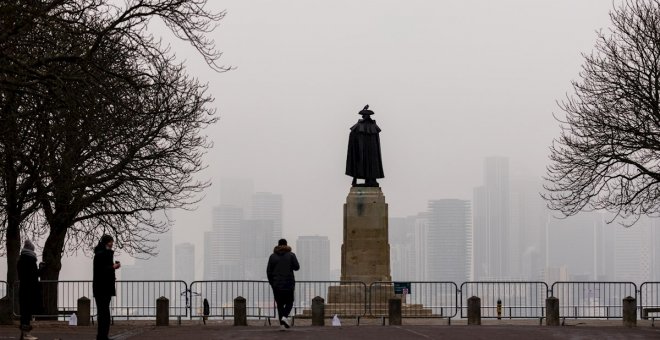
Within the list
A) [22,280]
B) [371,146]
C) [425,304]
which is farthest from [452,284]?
[22,280]

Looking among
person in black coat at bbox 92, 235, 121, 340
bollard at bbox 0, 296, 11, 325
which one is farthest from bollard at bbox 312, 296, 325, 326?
person in black coat at bbox 92, 235, 121, 340

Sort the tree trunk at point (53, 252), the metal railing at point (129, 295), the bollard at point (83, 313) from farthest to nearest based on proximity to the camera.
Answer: the tree trunk at point (53, 252), the metal railing at point (129, 295), the bollard at point (83, 313)

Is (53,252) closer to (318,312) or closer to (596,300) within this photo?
(318,312)

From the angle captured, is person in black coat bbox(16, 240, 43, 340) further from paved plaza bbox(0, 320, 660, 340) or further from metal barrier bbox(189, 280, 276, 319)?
metal barrier bbox(189, 280, 276, 319)

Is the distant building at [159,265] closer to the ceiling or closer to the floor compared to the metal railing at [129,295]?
closer to the floor

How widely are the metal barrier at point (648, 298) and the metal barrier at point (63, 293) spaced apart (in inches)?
571

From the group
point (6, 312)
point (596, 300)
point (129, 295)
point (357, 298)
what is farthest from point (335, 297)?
point (6, 312)

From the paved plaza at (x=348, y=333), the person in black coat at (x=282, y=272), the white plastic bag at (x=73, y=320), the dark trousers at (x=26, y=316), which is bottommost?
the white plastic bag at (x=73, y=320)

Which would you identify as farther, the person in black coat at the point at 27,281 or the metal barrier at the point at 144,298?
the metal barrier at the point at 144,298

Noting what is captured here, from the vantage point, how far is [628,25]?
122 ft

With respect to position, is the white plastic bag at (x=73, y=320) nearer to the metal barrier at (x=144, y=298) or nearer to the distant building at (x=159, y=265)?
the metal barrier at (x=144, y=298)

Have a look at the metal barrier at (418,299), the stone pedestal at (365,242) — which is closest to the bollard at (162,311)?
the metal barrier at (418,299)

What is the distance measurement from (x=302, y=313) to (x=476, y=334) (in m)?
13.9

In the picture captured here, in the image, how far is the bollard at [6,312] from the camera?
31.5 m
